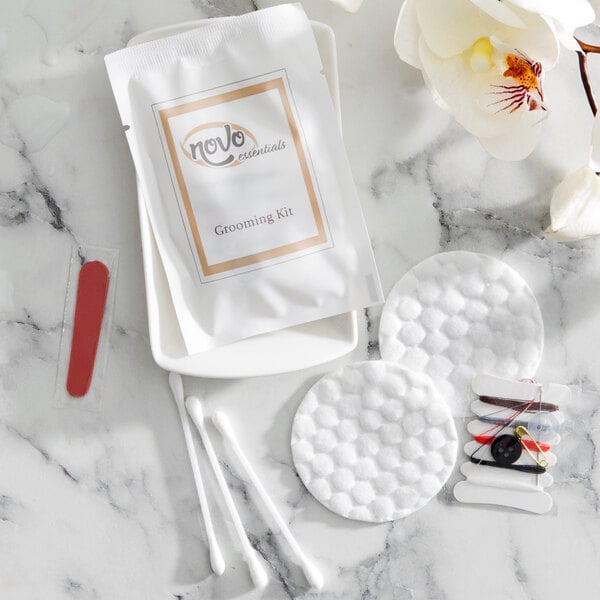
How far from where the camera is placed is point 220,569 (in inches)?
28.9

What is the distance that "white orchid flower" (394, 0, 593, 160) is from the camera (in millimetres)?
585

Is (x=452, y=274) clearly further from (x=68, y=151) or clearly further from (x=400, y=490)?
(x=68, y=151)

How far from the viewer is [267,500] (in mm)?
731

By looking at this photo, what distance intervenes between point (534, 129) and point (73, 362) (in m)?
0.49

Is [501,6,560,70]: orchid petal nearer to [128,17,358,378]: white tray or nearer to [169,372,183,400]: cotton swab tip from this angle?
[128,17,358,378]: white tray

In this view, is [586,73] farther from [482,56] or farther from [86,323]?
[86,323]

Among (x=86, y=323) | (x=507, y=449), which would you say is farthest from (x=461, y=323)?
(x=86, y=323)

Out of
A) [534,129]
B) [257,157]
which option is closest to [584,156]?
[534,129]

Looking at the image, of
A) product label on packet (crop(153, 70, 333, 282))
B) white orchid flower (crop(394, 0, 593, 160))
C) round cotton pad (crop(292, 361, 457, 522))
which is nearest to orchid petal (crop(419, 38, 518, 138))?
white orchid flower (crop(394, 0, 593, 160))

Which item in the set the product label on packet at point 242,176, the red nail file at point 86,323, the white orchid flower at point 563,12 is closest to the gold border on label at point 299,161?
the product label on packet at point 242,176

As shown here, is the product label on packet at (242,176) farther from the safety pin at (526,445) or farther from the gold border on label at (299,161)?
the safety pin at (526,445)

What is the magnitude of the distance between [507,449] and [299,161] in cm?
36

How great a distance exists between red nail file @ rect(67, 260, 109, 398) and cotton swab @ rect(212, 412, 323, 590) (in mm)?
137

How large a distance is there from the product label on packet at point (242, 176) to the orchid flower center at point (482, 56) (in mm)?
163
